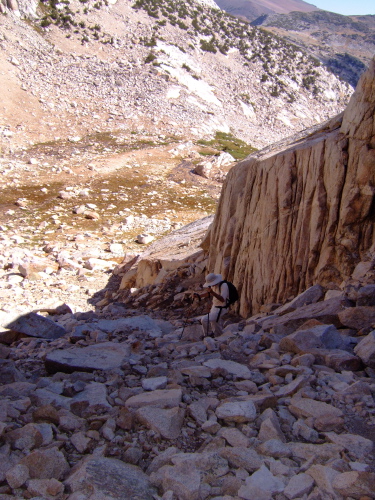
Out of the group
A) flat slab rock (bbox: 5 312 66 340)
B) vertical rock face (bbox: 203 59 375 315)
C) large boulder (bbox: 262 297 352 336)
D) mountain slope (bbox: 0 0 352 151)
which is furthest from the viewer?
mountain slope (bbox: 0 0 352 151)

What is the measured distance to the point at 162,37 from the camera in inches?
2019

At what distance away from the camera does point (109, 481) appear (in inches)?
134

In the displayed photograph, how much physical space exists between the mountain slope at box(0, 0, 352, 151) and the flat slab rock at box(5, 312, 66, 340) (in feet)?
77.5

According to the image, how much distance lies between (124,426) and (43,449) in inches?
27.8

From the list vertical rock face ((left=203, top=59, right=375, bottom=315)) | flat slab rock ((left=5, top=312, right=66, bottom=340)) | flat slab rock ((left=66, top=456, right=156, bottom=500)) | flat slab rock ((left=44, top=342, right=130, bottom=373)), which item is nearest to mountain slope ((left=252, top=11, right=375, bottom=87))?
vertical rock face ((left=203, top=59, right=375, bottom=315))

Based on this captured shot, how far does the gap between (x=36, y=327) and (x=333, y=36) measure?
102724 millimetres

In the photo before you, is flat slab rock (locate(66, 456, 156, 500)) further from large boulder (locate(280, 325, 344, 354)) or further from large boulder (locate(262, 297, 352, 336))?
large boulder (locate(262, 297, 352, 336))

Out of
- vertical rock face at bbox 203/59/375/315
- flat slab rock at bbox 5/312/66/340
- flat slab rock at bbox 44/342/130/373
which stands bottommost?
flat slab rock at bbox 5/312/66/340

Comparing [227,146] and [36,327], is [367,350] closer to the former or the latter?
[36,327]

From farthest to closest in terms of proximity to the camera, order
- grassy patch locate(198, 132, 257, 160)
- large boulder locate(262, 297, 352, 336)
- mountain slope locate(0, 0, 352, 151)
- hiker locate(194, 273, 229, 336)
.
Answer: mountain slope locate(0, 0, 352, 151) → grassy patch locate(198, 132, 257, 160) → hiker locate(194, 273, 229, 336) → large boulder locate(262, 297, 352, 336)

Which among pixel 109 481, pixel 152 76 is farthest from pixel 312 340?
pixel 152 76

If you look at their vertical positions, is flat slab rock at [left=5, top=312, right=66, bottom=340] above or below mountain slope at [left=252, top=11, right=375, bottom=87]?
below

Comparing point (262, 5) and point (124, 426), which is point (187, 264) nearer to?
point (124, 426)

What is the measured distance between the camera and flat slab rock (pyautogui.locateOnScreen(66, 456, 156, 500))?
130 inches
